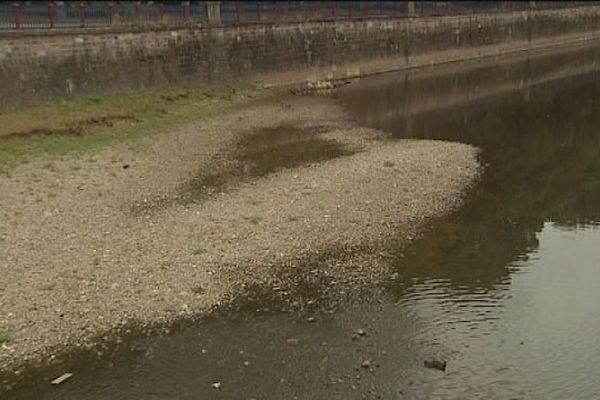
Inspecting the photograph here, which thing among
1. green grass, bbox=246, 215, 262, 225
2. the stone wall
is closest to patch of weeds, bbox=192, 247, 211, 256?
green grass, bbox=246, 215, 262, 225

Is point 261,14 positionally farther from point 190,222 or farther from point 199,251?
point 199,251

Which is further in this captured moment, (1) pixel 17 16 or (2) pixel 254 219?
(1) pixel 17 16

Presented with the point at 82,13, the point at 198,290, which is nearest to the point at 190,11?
the point at 82,13

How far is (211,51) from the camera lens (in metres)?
34.6

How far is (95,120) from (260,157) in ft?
25.8

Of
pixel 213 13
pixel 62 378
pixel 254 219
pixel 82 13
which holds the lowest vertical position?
pixel 62 378

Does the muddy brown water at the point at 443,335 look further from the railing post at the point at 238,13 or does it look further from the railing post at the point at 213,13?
the railing post at the point at 238,13

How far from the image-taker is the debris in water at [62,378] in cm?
952

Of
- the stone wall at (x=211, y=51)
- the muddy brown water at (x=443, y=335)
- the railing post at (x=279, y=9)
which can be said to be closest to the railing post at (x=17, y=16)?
the stone wall at (x=211, y=51)

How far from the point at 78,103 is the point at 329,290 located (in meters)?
18.9

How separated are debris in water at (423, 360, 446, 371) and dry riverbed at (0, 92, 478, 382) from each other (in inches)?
118

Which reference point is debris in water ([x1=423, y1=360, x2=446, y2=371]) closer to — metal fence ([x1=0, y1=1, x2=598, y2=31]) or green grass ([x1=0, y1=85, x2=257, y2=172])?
green grass ([x1=0, y1=85, x2=257, y2=172])

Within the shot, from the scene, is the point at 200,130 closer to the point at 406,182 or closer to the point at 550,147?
the point at 406,182

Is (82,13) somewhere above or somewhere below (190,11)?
below
